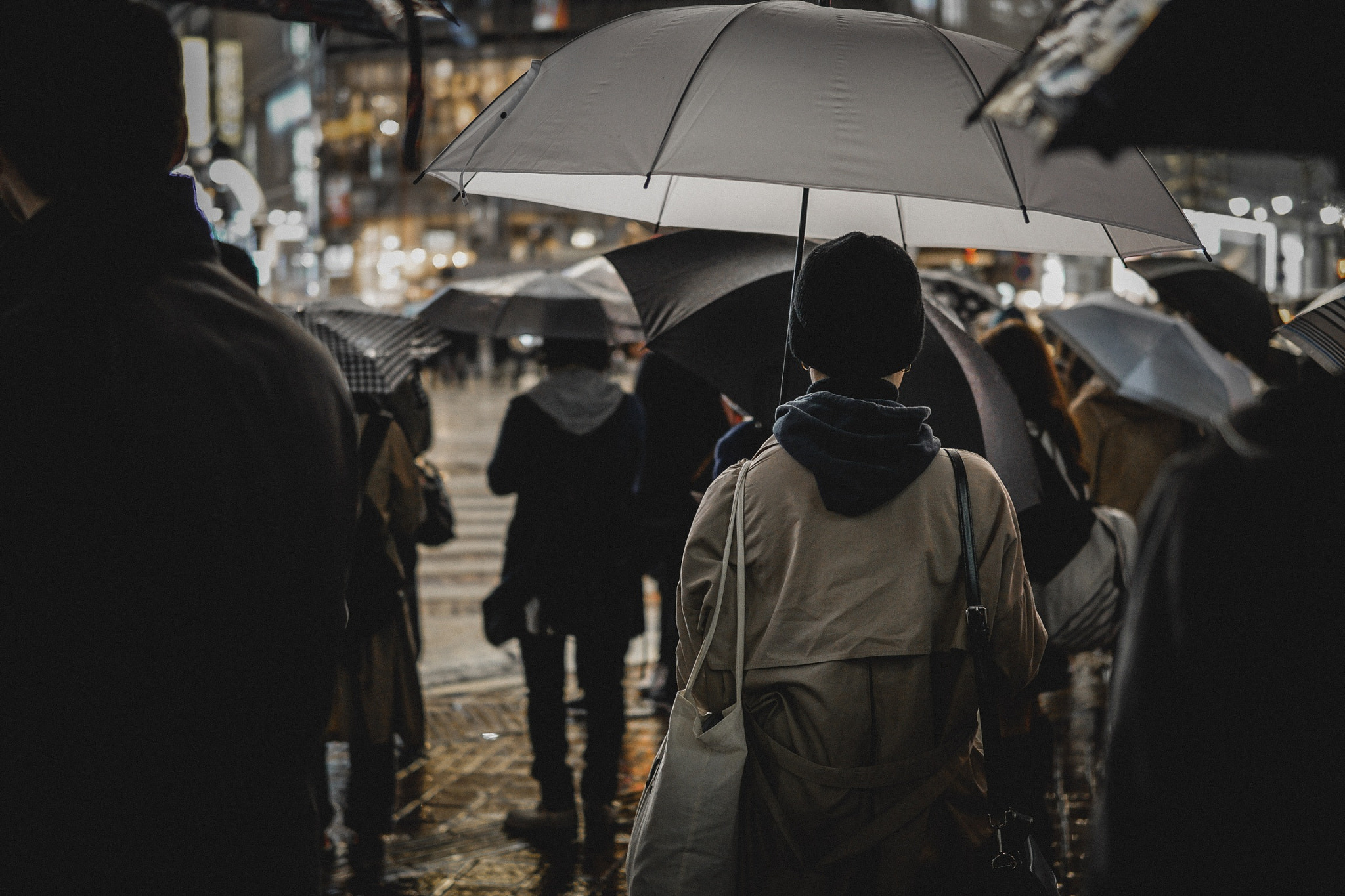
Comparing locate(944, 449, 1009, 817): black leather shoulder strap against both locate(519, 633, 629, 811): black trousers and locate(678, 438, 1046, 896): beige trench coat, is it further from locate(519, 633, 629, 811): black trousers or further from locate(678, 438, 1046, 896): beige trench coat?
locate(519, 633, 629, 811): black trousers

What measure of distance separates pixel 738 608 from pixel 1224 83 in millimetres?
1400

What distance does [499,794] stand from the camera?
18.6 feet

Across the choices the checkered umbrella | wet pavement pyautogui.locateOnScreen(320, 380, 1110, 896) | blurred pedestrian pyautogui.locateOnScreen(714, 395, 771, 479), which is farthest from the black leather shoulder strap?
the checkered umbrella

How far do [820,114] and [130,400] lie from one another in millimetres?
1654

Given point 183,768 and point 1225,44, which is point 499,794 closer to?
point 183,768

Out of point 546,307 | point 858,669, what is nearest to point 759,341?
point 858,669

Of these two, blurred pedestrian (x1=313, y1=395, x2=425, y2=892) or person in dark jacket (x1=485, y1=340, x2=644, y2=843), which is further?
person in dark jacket (x1=485, y1=340, x2=644, y2=843)

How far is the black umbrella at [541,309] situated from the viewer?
607 cm

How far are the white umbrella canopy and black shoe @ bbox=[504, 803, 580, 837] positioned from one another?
296cm

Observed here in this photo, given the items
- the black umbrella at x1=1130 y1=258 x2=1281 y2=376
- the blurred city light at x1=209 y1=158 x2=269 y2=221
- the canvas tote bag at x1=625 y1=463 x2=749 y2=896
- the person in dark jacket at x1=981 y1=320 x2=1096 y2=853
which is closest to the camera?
the canvas tote bag at x1=625 y1=463 x2=749 y2=896

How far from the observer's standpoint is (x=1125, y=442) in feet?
21.5

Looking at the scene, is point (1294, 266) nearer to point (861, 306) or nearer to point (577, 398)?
point (577, 398)

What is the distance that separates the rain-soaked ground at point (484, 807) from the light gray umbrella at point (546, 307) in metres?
2.20

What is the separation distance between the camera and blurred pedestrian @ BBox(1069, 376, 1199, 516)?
257 inches
